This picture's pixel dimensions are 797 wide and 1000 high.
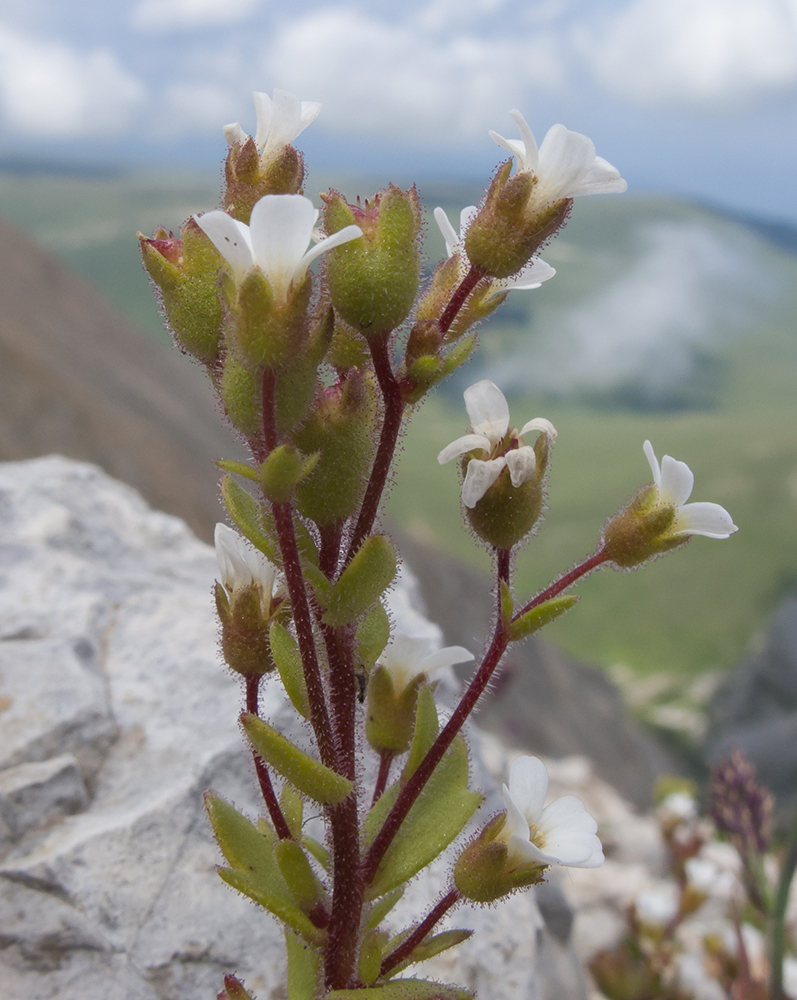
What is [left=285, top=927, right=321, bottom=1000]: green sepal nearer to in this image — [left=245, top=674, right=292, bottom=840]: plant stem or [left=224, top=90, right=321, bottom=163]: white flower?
[left=245, top=674, right=292, bottom=840]: plant stem

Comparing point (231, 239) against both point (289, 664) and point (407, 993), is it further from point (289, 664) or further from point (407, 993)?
point (407, 993)

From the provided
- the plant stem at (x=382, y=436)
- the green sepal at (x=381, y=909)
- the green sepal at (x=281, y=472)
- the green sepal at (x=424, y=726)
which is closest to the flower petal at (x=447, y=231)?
the plant stem at (x=382, y=436)

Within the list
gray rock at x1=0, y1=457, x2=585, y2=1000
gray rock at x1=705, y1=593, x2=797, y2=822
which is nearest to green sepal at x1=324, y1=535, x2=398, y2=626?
gray rock at x1=0, y1=457, x2=585, y2=1000

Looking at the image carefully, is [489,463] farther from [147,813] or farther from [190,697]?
[190,697]

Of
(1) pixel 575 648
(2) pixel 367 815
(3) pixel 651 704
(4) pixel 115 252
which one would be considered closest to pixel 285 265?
(2) pixel 367 815

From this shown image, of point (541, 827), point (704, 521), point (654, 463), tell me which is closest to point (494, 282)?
point (654, 463)
